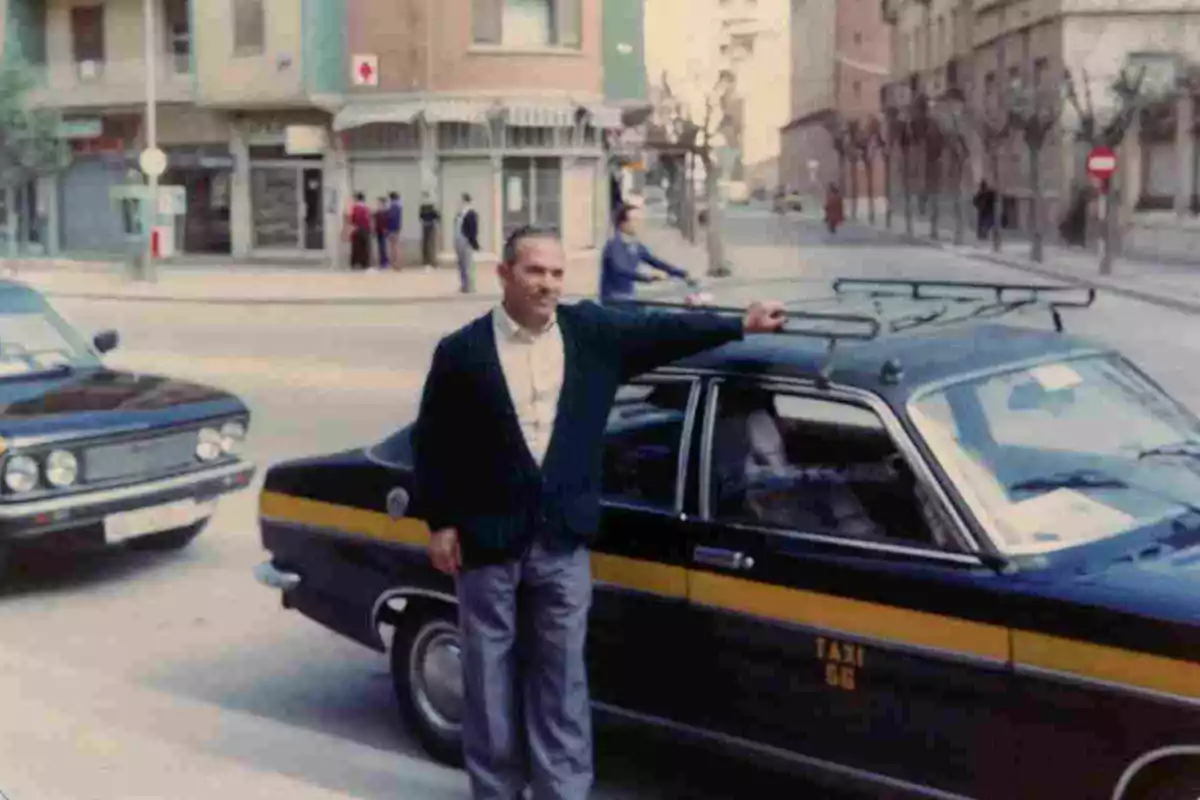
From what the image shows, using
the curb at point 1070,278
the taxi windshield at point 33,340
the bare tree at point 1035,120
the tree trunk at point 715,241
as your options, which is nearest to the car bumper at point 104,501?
the taxi windshield at point 33,340

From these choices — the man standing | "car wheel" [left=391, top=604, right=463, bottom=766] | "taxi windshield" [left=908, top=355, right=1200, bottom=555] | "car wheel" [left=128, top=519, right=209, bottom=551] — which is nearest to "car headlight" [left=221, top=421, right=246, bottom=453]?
"car wheel" [left=128, top=519, right=209, bottom=551]

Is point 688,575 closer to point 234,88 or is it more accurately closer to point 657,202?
point 234,88

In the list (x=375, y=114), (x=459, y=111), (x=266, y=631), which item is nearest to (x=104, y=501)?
(x=266, y=631)

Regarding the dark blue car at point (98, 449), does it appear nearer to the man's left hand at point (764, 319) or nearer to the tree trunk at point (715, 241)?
the man's left hand at point (764, 319)

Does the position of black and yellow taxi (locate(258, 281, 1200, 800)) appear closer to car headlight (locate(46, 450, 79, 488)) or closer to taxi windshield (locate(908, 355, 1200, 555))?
taxi windshield (locate(908, 355, 1200, 555))

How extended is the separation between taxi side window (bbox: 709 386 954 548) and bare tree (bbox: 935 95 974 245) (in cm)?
4605

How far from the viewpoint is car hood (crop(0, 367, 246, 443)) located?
28.1 ft

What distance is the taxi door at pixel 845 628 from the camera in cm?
471

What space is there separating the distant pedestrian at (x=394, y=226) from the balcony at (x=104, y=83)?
798 cm

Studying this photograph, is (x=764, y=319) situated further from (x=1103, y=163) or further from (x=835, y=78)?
(x=835, y=78)

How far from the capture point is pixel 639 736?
5637mm

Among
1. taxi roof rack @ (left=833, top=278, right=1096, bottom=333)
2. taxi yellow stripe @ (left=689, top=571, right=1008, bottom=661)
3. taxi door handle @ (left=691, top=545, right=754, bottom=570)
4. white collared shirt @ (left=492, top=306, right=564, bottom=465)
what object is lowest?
taxi yellow stripe @ (left=689, top=571, right=1008, bottom=661)

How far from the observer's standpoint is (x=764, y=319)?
16.9 feet

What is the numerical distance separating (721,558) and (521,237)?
110cm
